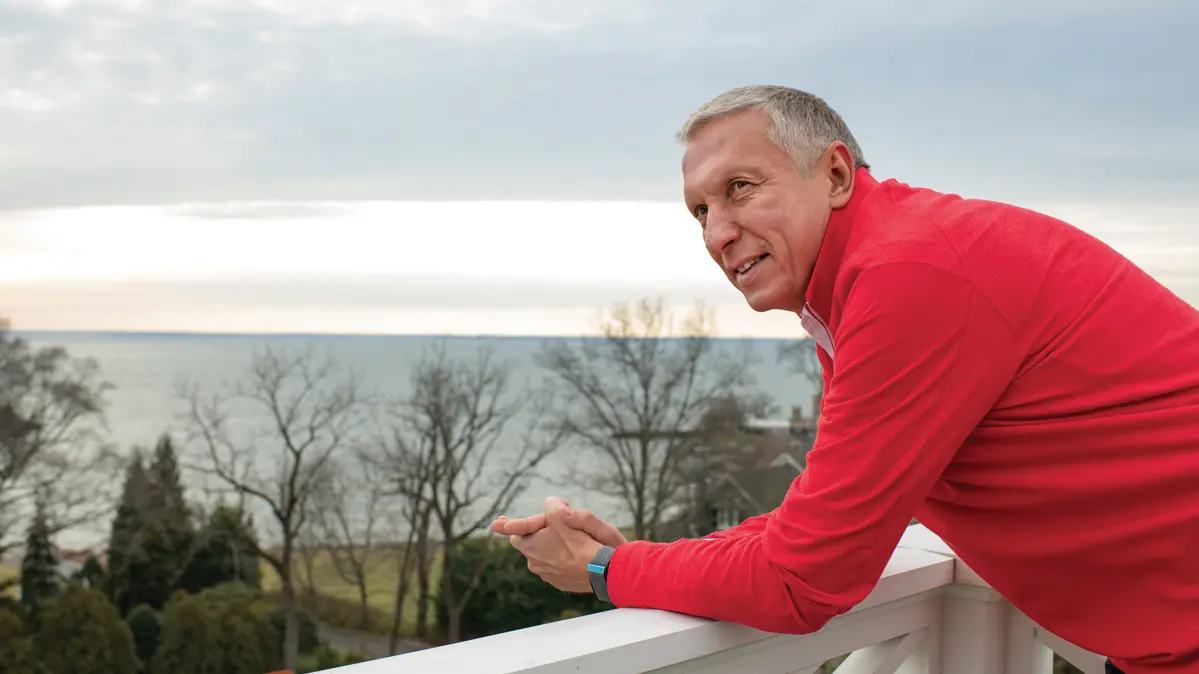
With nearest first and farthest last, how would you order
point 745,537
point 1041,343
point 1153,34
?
point 1041,343 < point 745,537 < point 1153,34

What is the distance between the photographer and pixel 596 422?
68.2 ft

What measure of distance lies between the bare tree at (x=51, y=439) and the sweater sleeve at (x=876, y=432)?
17.7 m

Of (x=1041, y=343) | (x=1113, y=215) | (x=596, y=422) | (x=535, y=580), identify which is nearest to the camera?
(x=1041, y=343)

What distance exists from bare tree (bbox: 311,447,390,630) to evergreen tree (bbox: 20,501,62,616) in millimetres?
4358

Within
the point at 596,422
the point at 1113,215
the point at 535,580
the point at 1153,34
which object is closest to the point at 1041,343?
the point at 1113,215

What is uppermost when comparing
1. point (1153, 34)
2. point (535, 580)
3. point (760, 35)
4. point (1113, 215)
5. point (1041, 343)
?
point (760, 35)

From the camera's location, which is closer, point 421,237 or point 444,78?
point 444,78

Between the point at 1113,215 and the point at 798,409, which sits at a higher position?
the point at 1113,215

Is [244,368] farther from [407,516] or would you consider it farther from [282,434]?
[407,516]

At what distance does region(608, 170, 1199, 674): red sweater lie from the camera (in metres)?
1.09

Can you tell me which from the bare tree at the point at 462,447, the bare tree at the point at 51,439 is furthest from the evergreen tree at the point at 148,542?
the bare tree at the point at 462,447

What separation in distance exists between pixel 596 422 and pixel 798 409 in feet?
14.5

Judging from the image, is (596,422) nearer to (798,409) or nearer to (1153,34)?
(798,409)

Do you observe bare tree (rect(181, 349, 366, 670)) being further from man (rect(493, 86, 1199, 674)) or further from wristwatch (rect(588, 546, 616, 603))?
man (rect(493, 86, 1199, 674))
